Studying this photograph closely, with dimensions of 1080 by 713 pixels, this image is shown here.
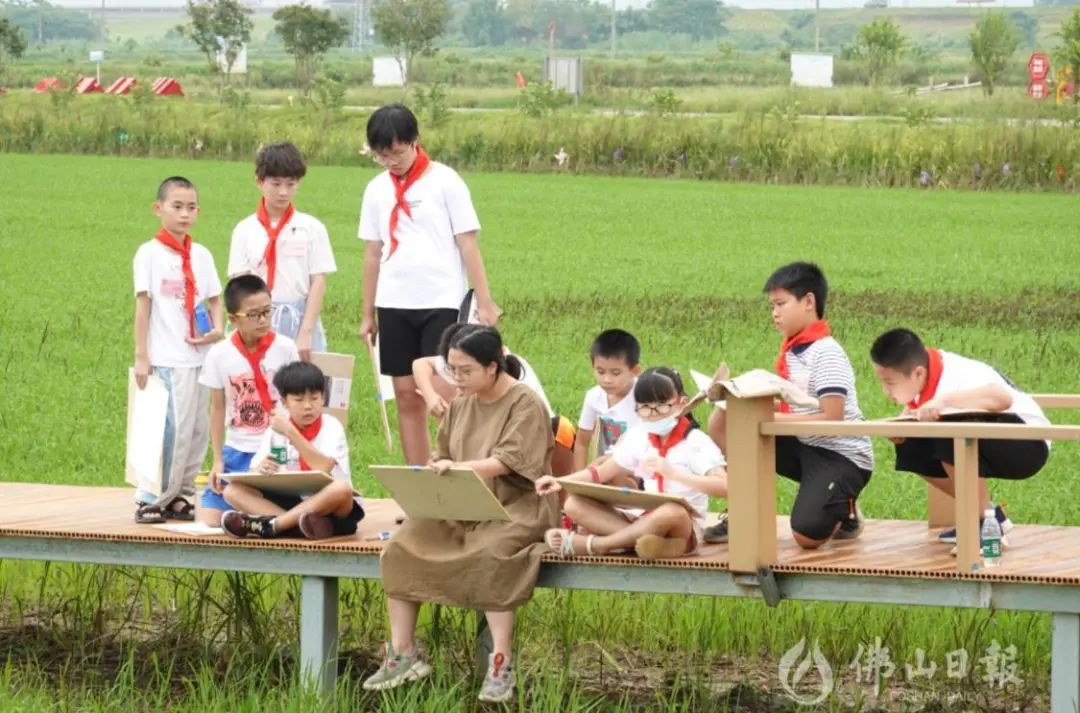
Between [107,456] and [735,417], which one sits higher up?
[735,417]

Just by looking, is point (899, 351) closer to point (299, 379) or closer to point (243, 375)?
point (299, 379)

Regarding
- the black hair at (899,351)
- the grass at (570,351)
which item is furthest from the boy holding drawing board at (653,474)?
the black hair at (899,351)

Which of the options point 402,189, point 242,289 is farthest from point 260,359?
point 402,189

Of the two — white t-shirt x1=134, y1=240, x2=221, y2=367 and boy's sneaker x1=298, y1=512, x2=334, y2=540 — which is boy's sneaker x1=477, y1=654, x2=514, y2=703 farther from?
white t-shirt x1=134, y1=240, x2=221, y2=367

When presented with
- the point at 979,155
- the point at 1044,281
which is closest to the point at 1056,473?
the point at 1044,281

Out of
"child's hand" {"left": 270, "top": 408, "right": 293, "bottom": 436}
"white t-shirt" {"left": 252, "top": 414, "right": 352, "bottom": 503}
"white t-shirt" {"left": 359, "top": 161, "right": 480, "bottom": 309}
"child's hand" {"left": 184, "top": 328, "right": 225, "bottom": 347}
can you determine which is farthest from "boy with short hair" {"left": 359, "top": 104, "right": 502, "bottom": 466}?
"child's hand" {"left": 270, "top": 408, "right": 293, "bottom": 436}

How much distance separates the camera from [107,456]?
43.4 ft

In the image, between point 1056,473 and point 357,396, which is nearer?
point 1056,473

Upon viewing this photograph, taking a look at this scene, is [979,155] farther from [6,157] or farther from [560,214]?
[6,157]

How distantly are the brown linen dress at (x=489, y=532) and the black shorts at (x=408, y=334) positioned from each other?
4.35ft

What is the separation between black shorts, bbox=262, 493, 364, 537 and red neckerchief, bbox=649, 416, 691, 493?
1215mm

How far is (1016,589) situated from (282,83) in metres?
85.3

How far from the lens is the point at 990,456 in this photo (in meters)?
7.88

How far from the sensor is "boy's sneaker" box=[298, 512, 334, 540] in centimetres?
804
